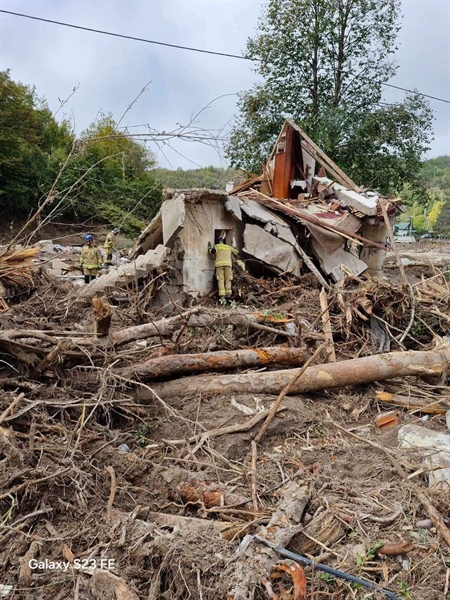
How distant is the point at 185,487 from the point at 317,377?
1879mm

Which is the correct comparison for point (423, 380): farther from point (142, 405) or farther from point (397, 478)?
point (142, 405)

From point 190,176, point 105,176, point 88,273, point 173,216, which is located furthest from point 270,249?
point 105,176

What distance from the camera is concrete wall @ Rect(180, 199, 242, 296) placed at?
9125mm

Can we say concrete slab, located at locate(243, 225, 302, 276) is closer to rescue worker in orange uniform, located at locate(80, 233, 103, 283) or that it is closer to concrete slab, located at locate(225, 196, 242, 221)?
concrete slab, located at locate(225, 196, 242, 221)

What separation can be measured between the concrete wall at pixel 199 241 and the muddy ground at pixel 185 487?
409cm

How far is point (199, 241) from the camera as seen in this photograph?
9320mm

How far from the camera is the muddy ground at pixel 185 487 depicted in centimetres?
245

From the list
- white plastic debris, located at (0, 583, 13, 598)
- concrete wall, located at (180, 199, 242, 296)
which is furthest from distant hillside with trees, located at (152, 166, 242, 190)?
white plastic debris, located at (0, 583, 13, 598)

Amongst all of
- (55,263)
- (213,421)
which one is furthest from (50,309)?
(55,263)

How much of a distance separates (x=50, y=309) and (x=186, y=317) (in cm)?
276

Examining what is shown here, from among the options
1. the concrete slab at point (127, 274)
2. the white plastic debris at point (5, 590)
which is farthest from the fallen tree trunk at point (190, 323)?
the concrete slab at point (127, 274)

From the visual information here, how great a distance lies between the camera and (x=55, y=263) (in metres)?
12.6

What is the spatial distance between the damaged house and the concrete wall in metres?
0.02

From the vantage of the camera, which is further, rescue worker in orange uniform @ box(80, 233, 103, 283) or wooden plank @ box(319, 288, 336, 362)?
rescue worker in orange uniform @ box(80, 233, 103, 283)
